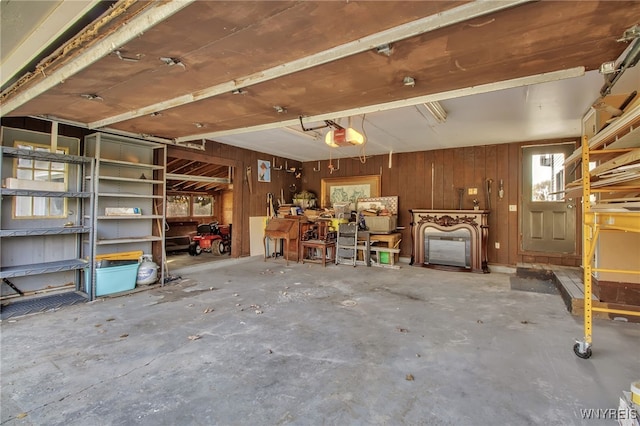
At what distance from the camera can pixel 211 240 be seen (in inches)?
297

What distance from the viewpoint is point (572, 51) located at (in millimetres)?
1943

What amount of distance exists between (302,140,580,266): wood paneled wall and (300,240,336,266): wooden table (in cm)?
176

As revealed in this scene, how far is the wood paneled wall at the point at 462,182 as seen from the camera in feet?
19.7

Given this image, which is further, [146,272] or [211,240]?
[211,240]

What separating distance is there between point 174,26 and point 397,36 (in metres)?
1.32

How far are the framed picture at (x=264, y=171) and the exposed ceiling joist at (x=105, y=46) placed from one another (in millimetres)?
4553

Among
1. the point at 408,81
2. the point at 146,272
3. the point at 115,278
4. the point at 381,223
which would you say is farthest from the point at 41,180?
the point at 381,223

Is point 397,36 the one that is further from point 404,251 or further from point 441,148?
point 404,251

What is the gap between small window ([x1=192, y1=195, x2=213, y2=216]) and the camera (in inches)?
348

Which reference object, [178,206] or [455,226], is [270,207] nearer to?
[178,206]

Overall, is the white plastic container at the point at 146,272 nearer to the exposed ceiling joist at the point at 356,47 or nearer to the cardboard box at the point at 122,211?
the cardboard box at the point at 122,211

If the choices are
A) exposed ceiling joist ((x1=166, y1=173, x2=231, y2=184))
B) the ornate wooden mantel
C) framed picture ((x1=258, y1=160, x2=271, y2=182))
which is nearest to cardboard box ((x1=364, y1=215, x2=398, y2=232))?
the ornate wooden mantel

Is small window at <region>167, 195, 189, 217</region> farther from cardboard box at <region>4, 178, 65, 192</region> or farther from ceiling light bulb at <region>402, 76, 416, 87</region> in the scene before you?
ceiling light bulb at <region>402, 76, 416, 87</region>

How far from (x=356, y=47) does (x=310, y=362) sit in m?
2.37
